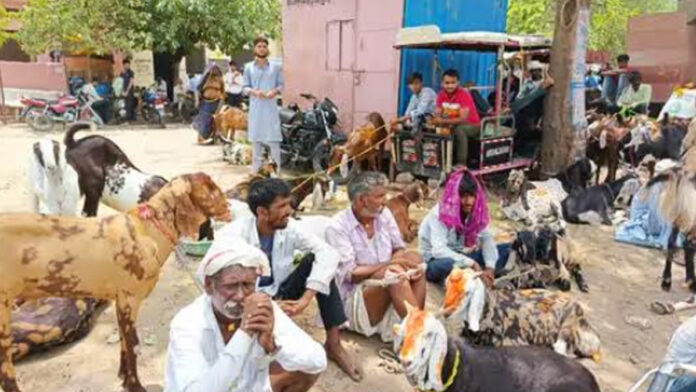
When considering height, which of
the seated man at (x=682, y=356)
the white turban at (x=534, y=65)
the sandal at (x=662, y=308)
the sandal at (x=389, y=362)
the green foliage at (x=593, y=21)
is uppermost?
the green foliage at (x=593, y=21)

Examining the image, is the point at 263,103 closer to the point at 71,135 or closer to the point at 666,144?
the point at 71,135

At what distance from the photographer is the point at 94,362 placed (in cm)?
385

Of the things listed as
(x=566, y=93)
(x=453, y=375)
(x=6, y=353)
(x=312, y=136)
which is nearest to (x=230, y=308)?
(x=453, y=375)

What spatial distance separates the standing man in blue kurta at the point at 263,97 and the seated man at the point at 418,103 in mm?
1744

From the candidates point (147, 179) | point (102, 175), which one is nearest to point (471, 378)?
point (147, 179)

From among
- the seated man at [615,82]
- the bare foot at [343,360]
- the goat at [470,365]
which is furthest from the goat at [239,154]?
the goat at [470,365]

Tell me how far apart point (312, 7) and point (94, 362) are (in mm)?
8968

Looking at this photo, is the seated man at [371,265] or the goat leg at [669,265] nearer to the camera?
the seated man at [371,265]

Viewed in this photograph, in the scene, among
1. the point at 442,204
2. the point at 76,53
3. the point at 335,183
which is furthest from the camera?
the point at 76,53

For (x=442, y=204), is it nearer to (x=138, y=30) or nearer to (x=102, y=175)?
(x=102, y=175)

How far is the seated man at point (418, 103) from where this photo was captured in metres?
8.38

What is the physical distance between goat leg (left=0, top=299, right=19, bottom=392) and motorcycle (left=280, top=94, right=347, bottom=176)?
21.7 ft

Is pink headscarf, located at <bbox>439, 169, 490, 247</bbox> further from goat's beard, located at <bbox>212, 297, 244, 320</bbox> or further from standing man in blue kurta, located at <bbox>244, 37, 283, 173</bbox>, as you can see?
standing man in blue kurta, located at <bbox>244, 37, 283, 173</bbox>

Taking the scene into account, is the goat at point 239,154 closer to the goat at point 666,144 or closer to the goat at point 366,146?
the goat at point 366,146
